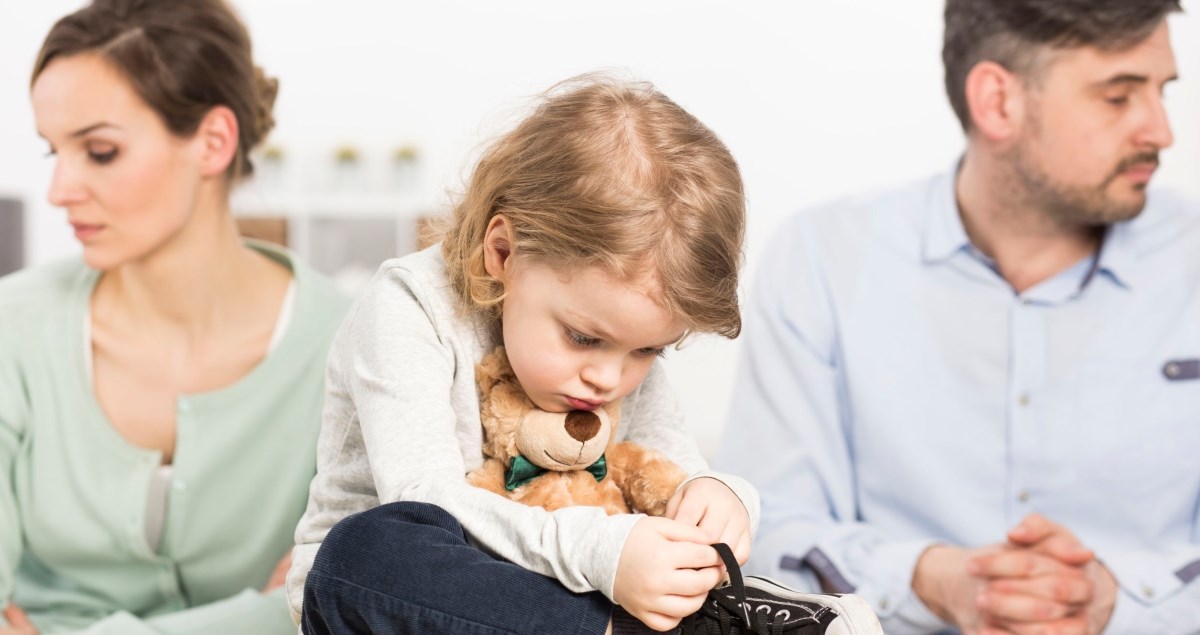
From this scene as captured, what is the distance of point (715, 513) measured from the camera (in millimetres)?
1071

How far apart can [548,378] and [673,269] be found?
15 centimetres

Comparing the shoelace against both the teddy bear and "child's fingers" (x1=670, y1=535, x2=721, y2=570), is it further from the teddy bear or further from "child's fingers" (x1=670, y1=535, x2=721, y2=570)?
the teddy bear

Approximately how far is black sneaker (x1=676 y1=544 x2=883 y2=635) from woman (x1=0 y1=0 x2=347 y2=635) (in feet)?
2.96

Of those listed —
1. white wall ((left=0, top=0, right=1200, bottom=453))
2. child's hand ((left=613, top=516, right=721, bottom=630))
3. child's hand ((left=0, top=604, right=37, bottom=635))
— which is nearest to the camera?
child's hand ((left=613, top=516, right=721, bottom=630))

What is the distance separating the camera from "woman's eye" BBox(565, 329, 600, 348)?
107 cm

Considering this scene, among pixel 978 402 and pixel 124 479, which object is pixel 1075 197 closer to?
pixel 978 402

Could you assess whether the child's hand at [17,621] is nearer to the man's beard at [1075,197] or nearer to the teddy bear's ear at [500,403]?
the teddy bear's ear at [500,403]

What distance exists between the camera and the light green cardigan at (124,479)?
1.74 meters

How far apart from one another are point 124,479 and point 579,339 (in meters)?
1.00

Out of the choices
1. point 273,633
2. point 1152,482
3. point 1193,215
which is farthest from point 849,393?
point 273,633

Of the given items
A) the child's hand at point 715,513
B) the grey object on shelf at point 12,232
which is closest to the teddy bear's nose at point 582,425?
the child's hand at point 715,513

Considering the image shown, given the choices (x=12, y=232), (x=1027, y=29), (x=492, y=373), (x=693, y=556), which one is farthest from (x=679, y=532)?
(x=12, y=232)

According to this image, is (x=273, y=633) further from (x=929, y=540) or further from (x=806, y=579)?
(x=929, y=540)

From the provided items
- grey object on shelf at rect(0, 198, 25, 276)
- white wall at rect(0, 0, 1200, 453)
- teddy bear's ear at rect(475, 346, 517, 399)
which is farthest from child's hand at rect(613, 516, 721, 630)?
white wall at rect(0, 0, 1200, 453)
